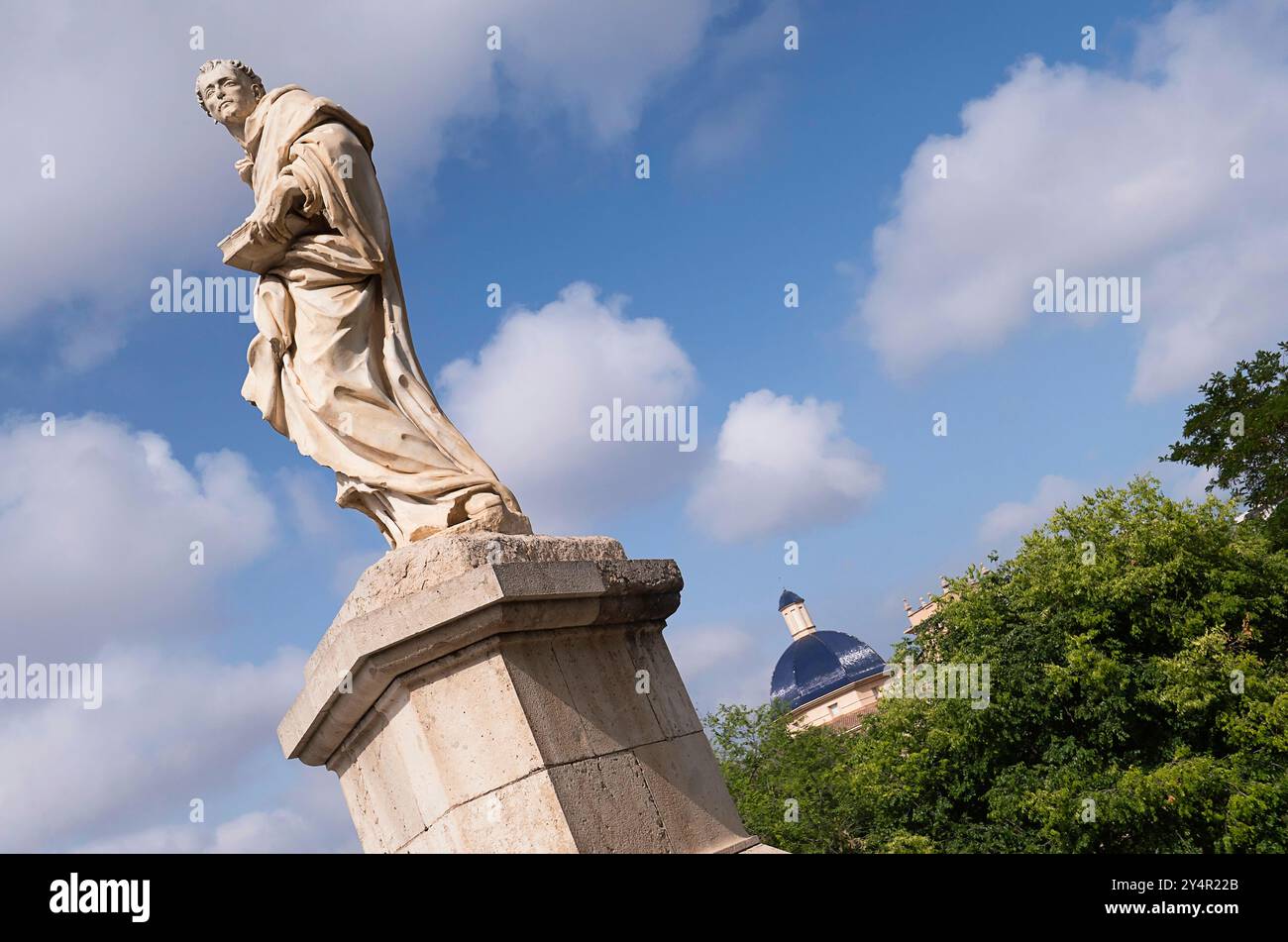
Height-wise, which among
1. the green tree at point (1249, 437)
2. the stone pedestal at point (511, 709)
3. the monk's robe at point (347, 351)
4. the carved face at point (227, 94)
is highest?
the green tree at point (1249, 437)

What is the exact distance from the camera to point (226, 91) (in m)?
6.45

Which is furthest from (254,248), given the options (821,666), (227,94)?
(821,666)

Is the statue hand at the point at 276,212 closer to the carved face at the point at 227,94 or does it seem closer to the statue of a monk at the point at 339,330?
the statue of a monk at the point at 339,330

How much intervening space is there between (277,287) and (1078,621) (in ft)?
71.1

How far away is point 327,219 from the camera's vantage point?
20.0ft

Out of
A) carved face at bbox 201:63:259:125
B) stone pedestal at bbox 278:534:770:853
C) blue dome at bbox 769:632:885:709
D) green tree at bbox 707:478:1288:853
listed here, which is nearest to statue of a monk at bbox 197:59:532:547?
carved face at bbox 201:63:259:125

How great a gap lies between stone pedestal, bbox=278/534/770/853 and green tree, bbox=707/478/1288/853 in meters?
18.7

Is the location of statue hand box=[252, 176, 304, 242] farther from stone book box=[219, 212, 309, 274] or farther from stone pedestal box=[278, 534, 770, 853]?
stone pedestal box=[278, 534, 770, 853]

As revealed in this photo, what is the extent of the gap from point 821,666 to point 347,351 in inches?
2876

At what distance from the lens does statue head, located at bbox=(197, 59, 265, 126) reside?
21.2 ft

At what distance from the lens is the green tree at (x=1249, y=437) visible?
27.0 m

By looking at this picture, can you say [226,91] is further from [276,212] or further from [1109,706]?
[1109,706]

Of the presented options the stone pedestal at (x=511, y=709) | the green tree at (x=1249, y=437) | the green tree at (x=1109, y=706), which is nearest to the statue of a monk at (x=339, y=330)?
the stone pedestal at (x=511, y=709)
